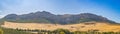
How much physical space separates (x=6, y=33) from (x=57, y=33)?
41880mm

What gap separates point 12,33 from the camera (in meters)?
180

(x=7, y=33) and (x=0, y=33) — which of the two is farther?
(x=7, y=33)

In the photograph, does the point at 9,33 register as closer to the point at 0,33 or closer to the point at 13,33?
the point at 13,33

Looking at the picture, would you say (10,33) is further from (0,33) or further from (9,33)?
(0,33)

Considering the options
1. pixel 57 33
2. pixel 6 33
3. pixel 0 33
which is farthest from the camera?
pixel 57 33

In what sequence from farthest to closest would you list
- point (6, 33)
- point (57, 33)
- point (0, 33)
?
point (57, 33) → point (6, 33) → point (0, 33)

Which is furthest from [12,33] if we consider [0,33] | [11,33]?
[0,33]

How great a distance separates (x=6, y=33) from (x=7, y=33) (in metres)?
1.66

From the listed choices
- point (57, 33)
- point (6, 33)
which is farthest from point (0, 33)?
point (57, 33)

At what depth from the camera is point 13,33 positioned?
594 ft

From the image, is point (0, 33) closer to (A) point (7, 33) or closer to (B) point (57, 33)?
(A) point (7, 33)

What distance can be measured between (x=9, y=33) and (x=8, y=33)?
166 centimetres

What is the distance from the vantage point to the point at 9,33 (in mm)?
176000

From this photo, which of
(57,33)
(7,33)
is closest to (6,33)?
(7,33)
